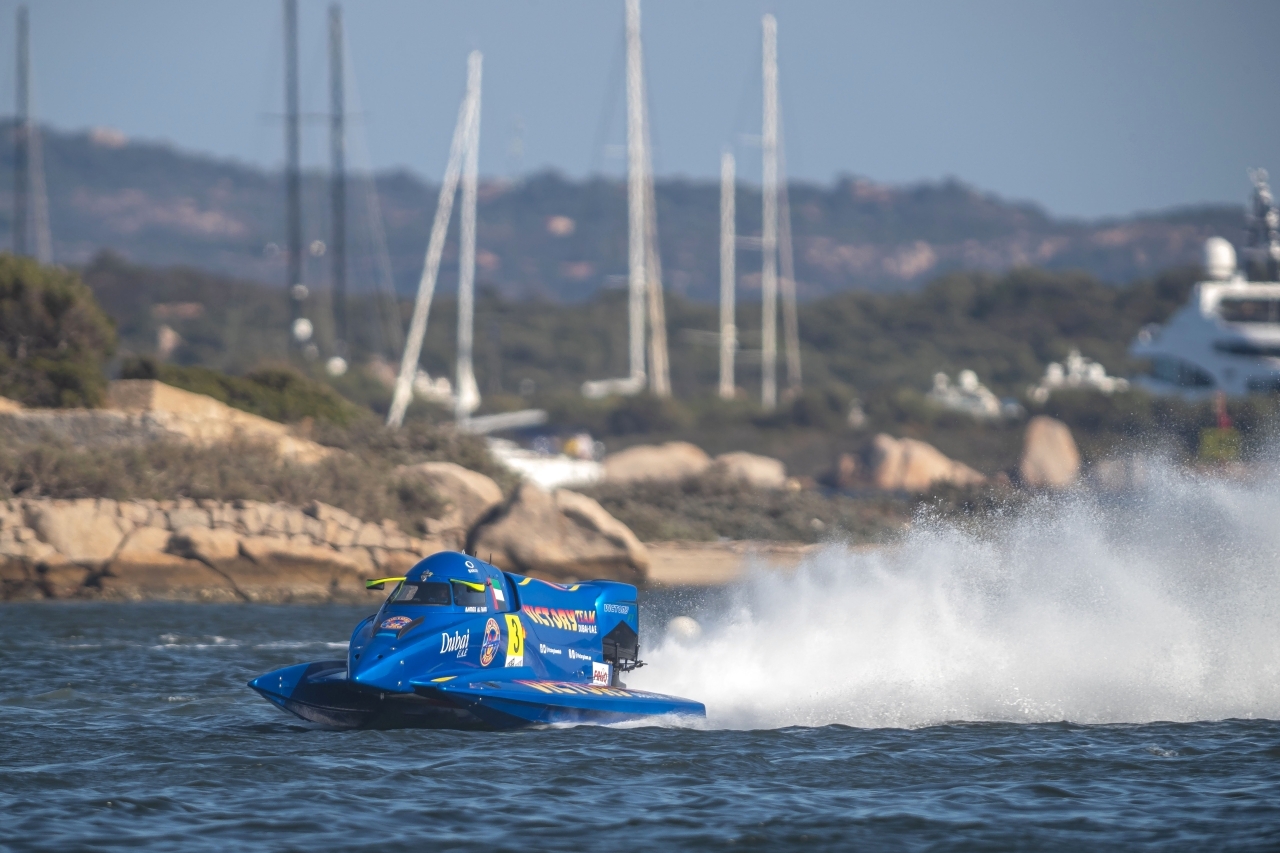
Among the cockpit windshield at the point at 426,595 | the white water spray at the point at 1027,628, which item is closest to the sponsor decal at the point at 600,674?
the white water spray at the point at 1027,628

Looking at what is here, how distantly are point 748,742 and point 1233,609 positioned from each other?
6.42 meters

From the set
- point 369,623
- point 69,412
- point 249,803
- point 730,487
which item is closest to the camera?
point 249,803

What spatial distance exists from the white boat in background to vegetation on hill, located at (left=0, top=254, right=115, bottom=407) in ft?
188

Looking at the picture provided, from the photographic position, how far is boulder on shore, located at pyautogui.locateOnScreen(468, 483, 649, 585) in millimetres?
33344

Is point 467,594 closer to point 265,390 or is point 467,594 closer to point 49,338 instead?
point 49,338

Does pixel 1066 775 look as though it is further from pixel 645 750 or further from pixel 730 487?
pixel 730 487

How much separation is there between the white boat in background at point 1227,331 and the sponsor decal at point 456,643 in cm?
6745

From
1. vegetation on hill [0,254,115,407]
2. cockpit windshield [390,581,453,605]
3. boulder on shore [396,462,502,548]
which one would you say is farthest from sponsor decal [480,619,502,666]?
vegetation on hill [0,254,115,407]

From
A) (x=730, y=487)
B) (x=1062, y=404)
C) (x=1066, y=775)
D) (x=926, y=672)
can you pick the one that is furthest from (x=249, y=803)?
(x=1062, y=404)

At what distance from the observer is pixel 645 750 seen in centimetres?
1488

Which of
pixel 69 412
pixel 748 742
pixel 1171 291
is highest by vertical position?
pixel 1171 291

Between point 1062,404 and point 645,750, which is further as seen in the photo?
point 1062,404

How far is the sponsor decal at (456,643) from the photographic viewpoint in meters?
15.4

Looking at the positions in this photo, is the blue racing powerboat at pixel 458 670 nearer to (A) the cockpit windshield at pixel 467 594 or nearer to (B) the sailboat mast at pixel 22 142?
(A) the cockpit windshield at pixel 467 594
